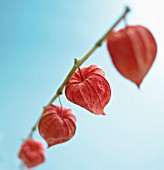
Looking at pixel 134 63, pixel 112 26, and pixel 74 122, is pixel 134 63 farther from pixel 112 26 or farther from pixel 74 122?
pixel 74 122

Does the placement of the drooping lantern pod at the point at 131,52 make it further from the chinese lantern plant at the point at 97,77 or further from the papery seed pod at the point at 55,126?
the papery seed pod at the point at 55,126

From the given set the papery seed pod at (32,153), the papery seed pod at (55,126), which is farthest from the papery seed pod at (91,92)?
the papery seed pod at (32,153)

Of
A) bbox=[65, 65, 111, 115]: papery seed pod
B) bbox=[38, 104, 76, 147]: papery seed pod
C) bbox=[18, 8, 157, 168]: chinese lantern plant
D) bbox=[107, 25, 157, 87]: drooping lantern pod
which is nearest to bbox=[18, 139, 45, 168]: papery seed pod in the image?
bbox=[18, 8, 157, 168]: chinese lantern plant

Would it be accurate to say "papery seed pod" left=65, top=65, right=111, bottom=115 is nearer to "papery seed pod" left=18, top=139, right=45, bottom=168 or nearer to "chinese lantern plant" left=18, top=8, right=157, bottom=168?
"chinese lantern plant" left=18, top=8, right=157, bottom=168

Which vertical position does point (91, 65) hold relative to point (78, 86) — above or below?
above

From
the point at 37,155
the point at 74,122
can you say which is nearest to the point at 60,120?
the point at 74,122

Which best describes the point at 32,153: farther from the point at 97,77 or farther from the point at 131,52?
the point at 131,52
